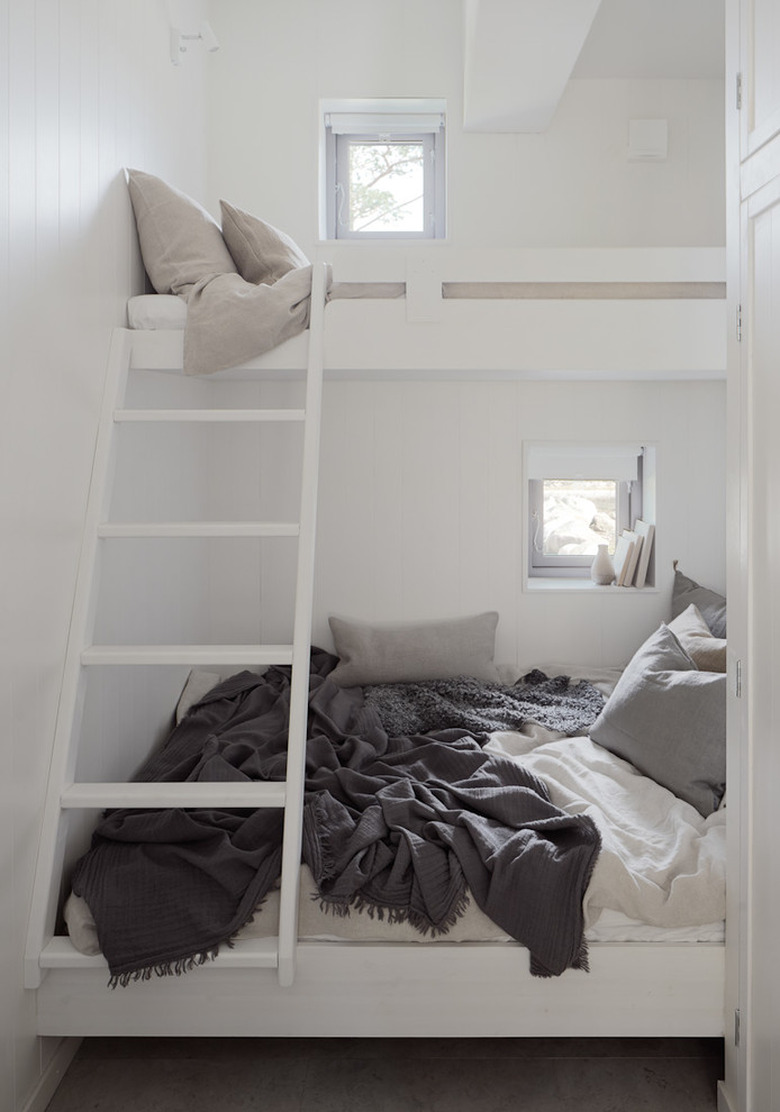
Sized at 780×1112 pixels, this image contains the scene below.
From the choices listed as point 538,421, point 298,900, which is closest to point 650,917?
point 298,900

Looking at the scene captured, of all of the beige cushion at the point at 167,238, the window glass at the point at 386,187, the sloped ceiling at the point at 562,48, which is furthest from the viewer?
the window glass at the point at 386,187

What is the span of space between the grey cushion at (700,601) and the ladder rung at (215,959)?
6.27 ft

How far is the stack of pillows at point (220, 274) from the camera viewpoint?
2229 mm

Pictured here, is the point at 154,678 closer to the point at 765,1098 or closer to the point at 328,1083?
the point at 328,1083

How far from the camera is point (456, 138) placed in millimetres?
3605

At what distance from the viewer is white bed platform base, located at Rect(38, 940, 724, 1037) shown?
1788 mm

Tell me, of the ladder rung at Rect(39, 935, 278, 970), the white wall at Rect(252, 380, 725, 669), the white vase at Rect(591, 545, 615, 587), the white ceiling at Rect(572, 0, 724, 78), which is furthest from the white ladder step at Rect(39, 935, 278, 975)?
the white ceiling at Rect(572, 0, 724, 78)

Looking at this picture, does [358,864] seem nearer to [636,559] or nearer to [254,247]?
[254,247]

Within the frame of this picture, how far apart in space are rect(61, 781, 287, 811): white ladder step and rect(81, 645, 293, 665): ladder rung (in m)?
0.25

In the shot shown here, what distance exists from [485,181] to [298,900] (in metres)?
2.86

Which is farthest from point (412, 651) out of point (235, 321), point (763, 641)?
point (763, 641)

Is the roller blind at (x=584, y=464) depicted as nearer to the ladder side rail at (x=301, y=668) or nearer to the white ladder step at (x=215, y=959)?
the ladder side rail at (x=301, y=668)

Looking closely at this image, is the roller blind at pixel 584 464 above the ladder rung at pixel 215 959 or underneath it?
above

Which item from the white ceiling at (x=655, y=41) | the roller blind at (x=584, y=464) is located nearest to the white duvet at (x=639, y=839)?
the roller blind at (x=584, y=464)
